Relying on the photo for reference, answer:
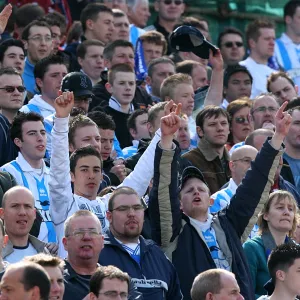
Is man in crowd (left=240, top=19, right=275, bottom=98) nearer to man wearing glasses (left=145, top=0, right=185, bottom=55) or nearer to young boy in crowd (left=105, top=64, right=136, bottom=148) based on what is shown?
man wearing glasses (left=145, top=0, right=185, bottom=55)

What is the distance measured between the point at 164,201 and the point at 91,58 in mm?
5192

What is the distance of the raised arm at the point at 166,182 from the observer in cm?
1102

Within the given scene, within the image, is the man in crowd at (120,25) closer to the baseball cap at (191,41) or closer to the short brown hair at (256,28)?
the short brown hair at (256,28)

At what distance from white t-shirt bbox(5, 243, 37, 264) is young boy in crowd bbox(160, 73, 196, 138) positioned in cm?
442

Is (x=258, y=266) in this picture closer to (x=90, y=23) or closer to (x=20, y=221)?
(x=20, y=221)

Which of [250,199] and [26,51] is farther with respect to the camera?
[26,51]

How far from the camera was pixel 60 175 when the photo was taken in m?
11.2

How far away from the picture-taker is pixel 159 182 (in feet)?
36.2

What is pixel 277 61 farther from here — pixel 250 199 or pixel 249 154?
pixel 250 199

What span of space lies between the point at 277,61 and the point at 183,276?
7931 millimetres

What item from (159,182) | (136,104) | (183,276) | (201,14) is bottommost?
(183,276)

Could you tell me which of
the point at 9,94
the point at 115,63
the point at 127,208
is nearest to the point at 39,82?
the point at 9,94

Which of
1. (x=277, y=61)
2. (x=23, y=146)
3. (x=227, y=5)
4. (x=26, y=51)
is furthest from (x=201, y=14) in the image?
(x=23, y=146)

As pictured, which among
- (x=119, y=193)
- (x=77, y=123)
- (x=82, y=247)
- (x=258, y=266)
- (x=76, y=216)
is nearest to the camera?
(x=82, y=247)
